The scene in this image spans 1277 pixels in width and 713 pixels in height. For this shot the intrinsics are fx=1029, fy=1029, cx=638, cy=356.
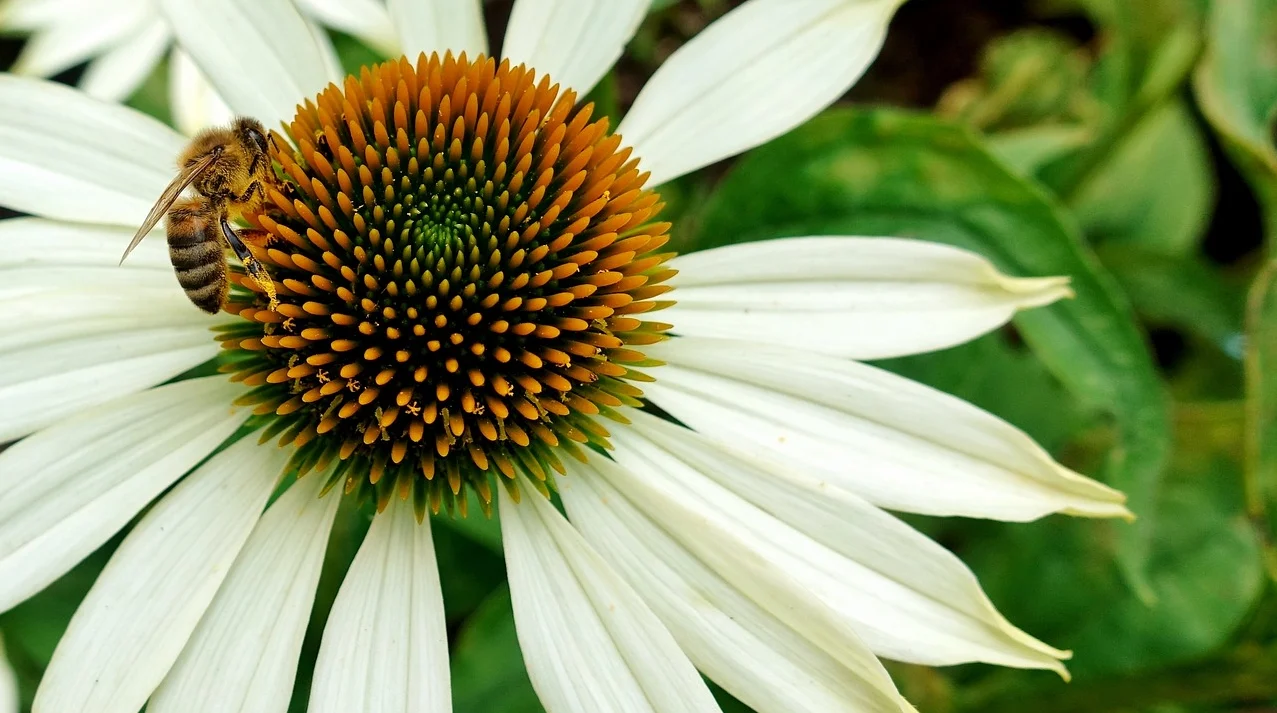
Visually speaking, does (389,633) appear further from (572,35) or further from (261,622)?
(572,35)

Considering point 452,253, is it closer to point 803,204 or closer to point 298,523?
point 298,523

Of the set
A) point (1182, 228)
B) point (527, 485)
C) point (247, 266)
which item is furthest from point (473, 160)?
point (1182, 228)

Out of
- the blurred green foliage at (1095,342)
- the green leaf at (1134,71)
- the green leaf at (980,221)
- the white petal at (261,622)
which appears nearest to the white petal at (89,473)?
the white petal at (261,622)

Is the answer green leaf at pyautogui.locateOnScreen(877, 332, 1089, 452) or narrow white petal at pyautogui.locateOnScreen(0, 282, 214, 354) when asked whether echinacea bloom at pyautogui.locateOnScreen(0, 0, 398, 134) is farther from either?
green leaf at pyautogui.locateOnScreen(877, 332, 1089, 452)

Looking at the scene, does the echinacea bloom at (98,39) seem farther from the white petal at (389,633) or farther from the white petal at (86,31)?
the white petal at (389,633)

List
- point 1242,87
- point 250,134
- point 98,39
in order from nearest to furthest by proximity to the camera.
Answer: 1. point 250,134
2. point 1242,87
3. point 98,39

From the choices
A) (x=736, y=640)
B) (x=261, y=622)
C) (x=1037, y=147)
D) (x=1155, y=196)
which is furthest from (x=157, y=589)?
(x=1155, y=196)
